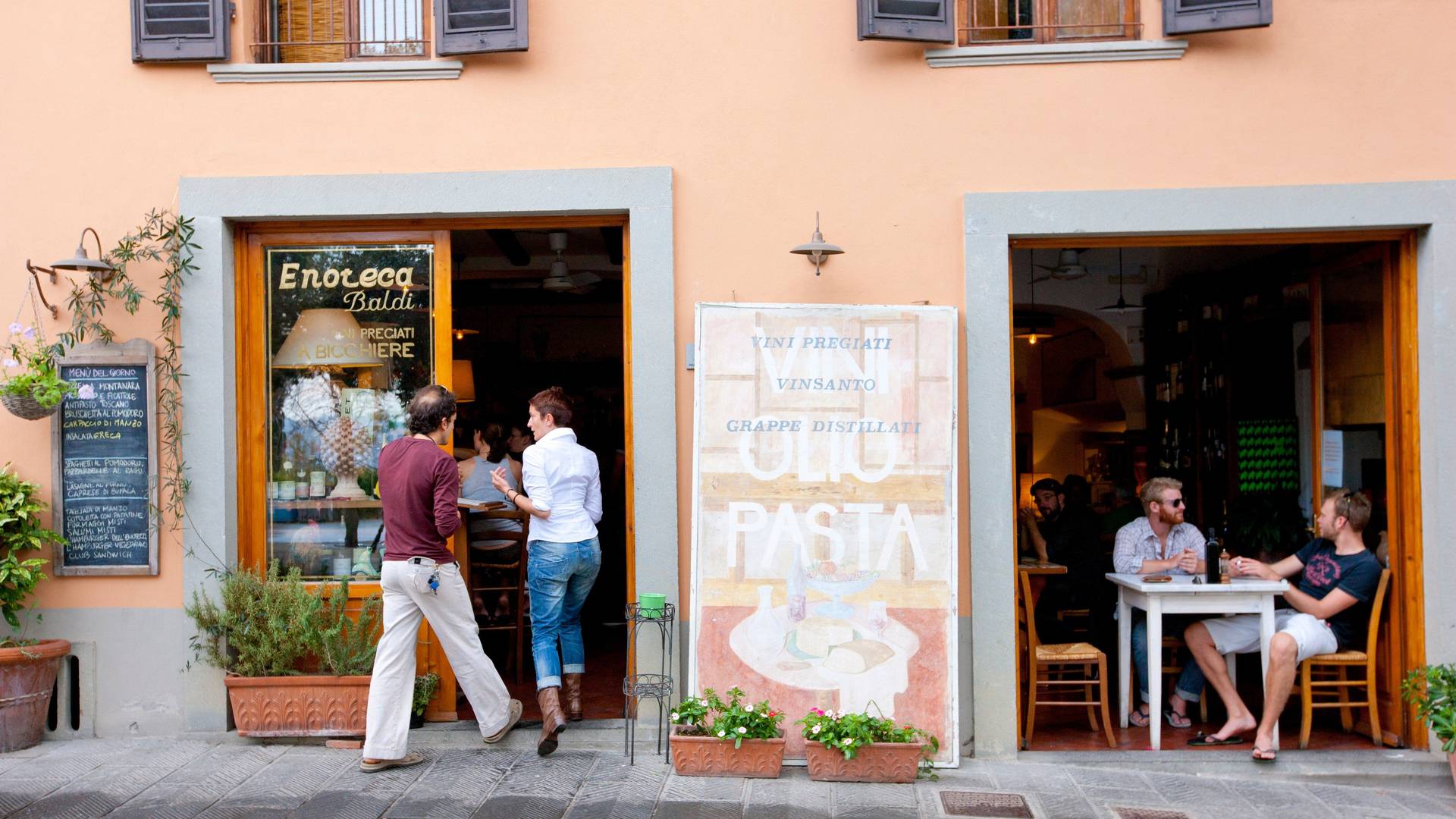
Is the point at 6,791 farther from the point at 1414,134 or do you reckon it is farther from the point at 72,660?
the point at 1414,134

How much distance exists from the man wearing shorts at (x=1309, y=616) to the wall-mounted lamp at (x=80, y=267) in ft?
20.1

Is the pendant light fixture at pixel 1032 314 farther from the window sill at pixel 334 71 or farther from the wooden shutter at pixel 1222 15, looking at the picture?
the window sill at pixel 334 71

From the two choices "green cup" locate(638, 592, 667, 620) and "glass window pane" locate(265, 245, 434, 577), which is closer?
"green cup" locate(638, 592, 667, 620)

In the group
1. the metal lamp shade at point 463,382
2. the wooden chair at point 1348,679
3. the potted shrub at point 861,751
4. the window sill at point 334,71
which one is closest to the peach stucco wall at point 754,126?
the window sill at point 334,71

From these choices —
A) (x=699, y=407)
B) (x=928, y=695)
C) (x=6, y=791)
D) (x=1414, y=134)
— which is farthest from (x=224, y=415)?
(x=1414, y=134)

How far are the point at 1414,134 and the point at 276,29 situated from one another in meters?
6.12

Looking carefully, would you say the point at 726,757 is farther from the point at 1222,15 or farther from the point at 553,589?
the point at 1222,15

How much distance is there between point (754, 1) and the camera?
604cm

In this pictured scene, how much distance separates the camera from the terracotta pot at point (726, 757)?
5441mm

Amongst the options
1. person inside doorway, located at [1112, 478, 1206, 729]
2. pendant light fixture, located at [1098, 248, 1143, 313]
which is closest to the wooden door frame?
person inside doorway, located at [1112, 478, 1206, 729]

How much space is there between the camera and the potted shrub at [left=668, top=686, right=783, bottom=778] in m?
5.44

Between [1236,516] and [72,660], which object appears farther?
[1236,516]

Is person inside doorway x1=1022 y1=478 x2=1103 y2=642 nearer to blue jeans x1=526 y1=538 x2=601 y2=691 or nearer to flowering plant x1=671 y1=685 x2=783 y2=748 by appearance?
flowering plant x1=671 y1=685 x2=783 y2=748

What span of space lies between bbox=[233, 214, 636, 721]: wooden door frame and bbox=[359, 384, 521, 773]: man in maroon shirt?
0.70 metres
